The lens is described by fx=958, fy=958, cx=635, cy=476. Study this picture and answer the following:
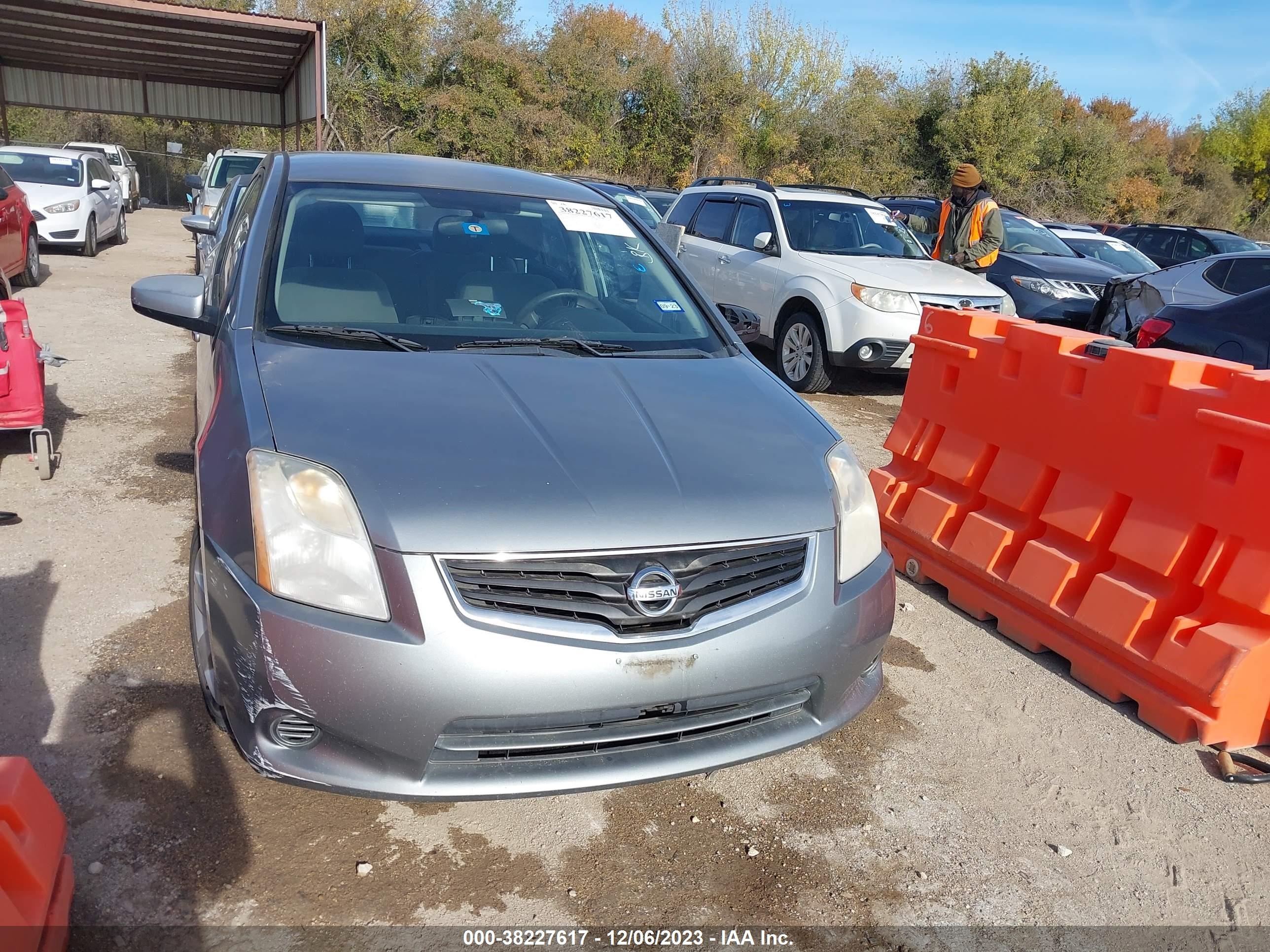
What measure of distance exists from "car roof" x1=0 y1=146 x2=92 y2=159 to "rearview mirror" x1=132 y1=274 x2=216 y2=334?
1396cm

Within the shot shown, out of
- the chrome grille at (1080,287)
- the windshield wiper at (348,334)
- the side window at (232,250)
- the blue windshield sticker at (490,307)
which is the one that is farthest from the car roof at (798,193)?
the windshield wiper at (348,334)

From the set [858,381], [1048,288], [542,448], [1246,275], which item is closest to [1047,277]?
[1048,288]

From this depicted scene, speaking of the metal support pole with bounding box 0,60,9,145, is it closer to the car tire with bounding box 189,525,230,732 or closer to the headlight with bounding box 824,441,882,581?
the car tire with bounding box 189,525,230,732

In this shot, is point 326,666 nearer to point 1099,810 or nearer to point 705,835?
point 705,835

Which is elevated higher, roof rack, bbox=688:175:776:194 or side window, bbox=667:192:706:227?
roof rack, bbox=688:175:776:194

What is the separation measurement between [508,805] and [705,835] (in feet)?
1.89

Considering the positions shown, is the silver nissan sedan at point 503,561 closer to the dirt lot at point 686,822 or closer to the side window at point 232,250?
the side window at point 232,250

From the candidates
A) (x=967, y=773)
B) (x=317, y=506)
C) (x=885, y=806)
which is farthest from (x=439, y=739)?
(x=967, y=773)

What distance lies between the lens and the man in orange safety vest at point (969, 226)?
30.1ft

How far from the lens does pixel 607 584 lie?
88.7 inches

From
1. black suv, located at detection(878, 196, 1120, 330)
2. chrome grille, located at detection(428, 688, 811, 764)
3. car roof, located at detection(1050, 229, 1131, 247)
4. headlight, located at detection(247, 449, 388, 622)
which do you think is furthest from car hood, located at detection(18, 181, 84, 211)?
chrome grille, located at detection(428, 688, 811, 764)

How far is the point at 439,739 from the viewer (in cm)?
218

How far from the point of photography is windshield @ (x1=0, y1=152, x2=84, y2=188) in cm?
1417

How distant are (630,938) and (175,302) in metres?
2.55
